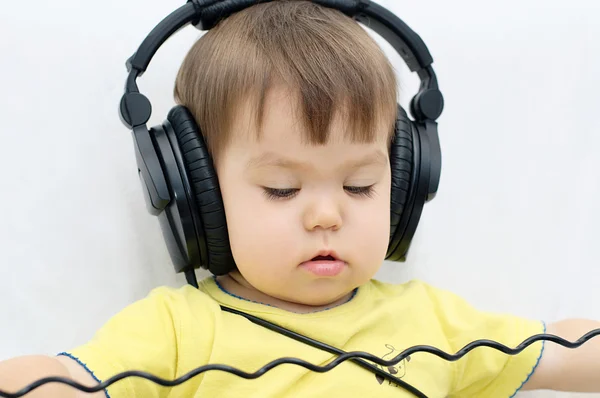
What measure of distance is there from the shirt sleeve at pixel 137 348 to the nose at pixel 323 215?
21 centimetres

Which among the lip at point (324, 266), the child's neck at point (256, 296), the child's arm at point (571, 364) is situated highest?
the lip at point (324, 266)

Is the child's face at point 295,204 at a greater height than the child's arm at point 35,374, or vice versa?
the child's face at point 295,204

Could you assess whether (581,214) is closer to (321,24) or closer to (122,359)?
(321,24)

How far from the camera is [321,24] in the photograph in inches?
39.2

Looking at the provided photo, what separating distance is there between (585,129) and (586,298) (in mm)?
294

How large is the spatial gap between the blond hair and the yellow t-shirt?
22 centimetres

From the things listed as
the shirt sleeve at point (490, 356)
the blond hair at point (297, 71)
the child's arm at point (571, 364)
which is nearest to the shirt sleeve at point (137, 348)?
the blond hair at point (297, 71)

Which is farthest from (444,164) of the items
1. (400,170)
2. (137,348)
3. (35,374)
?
(35,374)

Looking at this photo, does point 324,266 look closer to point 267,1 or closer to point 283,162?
point 283,162

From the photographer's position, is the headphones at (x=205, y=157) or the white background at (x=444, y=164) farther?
the white background at (x=444, y=164)

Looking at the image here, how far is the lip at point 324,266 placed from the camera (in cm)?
94

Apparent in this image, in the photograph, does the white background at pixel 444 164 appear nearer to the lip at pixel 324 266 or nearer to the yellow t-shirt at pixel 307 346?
the yellow t-shirt at pixel 307 346

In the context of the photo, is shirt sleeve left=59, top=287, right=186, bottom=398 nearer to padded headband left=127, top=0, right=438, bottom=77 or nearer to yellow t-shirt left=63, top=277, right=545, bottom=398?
yellow t-shirt left=63, top=277, right=545, bottom=398

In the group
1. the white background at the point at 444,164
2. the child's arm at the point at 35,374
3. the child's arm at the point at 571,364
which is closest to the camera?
the child's arm at the point at 35,374
